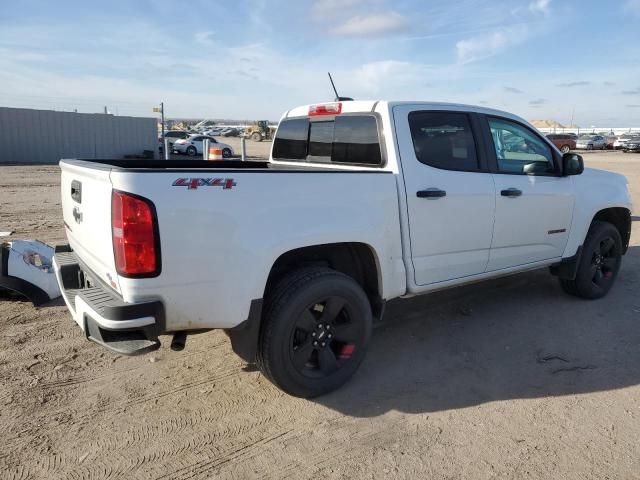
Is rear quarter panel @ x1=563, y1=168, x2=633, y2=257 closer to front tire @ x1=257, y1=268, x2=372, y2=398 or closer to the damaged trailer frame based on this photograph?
front tire @ x1=257, y1=268, x2=372, y2=398

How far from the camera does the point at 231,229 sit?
9.05 ft

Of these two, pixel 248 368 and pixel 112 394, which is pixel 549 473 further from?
pixel 112 394

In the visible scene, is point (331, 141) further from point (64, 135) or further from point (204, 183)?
point (64, 135)

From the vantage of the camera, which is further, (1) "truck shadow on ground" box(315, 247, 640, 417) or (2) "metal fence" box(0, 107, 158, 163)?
(2) "metal fence" box(0, 107, 158, 163)

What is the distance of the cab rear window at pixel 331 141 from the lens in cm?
384

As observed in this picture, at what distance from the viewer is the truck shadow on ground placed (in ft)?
11.4

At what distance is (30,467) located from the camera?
264 cm

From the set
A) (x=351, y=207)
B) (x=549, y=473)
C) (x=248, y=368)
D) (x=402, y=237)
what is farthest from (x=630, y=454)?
(x=248, y=368)

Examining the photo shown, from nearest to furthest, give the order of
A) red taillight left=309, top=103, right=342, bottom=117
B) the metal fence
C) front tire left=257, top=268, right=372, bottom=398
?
front tire left=257, top=268, right=372, bottom=398, red taillight left=309, top=103, right=342, bottom=117, the metal fence

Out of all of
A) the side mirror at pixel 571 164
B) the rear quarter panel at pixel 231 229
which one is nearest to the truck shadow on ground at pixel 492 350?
the rear quarter panel at pixel 231 229

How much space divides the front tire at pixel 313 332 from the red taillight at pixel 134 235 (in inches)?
32.1

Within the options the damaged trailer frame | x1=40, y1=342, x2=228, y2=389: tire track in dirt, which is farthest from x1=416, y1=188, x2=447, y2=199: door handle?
the damaged trailer frame

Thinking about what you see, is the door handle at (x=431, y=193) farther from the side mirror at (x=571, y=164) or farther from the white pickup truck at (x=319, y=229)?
the side mirror at (x=571, y=164)

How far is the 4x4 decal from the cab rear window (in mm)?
1393
